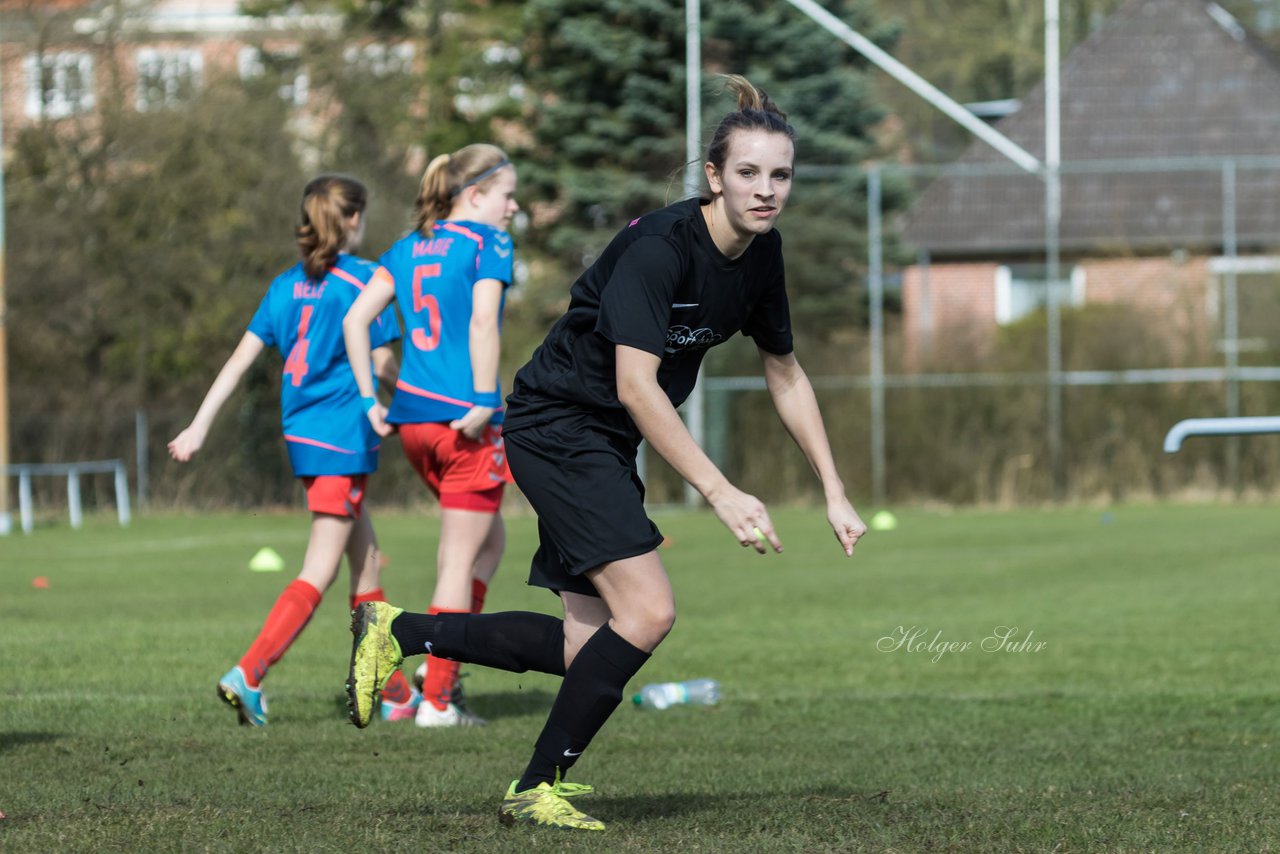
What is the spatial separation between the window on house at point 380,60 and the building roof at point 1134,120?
9.13 meters

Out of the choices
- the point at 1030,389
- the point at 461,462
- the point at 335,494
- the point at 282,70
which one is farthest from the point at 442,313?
the point at 282,70

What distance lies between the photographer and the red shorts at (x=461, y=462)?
22.4 ft

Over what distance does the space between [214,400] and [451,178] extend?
3.99 feet

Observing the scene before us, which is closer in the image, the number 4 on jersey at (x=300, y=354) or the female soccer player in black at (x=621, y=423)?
the female soccer player in black at (x=621, y=423)

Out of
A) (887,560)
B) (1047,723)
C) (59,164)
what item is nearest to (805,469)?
(887,560)

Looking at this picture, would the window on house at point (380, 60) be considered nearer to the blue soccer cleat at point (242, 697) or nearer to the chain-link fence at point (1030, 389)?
the chain-link fence at point (1030, 389)

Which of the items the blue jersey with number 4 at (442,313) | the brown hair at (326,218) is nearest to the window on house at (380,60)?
the brown hair at (326,218)

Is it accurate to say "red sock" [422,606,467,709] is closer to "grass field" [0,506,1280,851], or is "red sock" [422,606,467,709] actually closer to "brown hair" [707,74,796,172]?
"grass field" [0,506,1280,851]

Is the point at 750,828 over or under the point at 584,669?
under

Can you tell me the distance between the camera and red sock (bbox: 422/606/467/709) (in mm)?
6754

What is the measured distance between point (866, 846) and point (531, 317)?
2312cm

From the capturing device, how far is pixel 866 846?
4254 mm

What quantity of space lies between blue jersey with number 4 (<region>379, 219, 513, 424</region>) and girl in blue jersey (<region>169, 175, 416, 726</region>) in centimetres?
14

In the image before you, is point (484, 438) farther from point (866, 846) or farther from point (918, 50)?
point (918, 50)
